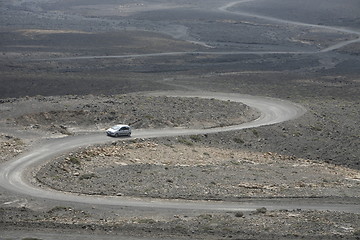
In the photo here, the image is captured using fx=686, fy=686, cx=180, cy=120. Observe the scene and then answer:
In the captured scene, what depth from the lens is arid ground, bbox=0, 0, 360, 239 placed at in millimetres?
32375

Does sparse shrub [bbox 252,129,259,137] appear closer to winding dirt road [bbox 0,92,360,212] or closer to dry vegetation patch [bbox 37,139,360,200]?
winding dirt road [bbox 0,92,360,212]

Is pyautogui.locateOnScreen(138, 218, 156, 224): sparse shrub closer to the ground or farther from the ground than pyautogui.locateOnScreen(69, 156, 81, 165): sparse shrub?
farther from the ground

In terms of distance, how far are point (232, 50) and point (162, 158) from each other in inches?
3522

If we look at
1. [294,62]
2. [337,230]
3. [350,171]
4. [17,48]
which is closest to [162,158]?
[350,171]

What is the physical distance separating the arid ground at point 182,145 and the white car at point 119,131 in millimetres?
1018

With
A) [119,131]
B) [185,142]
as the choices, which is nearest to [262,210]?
[185,142]

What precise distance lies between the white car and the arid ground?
102 centimetres

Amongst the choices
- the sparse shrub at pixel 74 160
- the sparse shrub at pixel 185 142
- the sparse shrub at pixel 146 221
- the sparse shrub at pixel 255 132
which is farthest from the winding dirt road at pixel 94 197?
the sparse shrub at pixel 146 221

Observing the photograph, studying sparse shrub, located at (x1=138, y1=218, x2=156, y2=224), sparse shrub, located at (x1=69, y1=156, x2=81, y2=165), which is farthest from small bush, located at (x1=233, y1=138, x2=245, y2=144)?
sparse shrub, located at (x1=138, y1=218, x2=156, y2=224)

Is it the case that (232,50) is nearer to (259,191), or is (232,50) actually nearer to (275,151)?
(275,151)

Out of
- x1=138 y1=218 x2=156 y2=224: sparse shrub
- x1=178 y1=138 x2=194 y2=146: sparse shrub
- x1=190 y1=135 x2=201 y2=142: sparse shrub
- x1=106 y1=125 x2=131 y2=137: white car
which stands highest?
x1=138 y1=218 x2=156 y2=224: sparse shrub

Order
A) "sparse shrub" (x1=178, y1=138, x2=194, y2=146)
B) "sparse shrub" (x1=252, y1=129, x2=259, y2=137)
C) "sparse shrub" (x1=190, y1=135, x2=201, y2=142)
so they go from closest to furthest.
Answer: "sparse shrub" (x1=178, y1=138, x2=194, y2=146)
"sparse shrub" (x1=190, y1=135, x2=201, y2=142)
"sparse shrub" (x1=252, y1=129, x2=259, y2=137)

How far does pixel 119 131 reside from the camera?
50625 mm

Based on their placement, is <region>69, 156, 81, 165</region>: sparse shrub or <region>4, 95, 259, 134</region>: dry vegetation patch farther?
<region>4, 95, 259, 134</region>: dry vegetation patch
